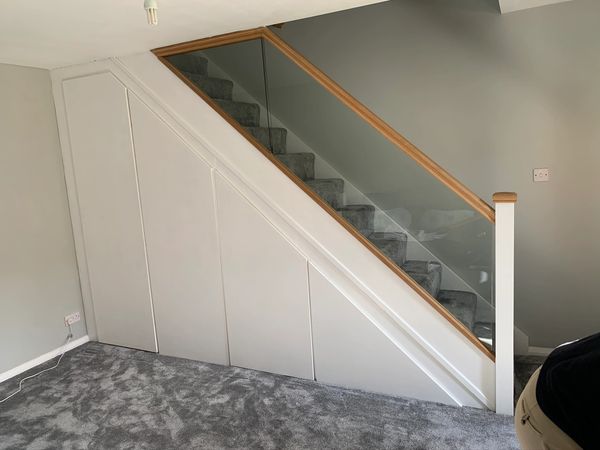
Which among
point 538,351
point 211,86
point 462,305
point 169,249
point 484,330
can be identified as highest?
point 211,86

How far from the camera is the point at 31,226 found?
3330 mm

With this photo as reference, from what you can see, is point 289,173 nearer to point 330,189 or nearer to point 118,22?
point 330,189

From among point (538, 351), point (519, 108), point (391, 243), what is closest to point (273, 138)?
point (391, 243)

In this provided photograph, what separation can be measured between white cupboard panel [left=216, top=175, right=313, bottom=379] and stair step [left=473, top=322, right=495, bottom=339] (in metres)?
1.06

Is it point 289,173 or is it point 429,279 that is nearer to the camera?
point 429,279

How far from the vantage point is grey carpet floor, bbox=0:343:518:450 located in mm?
2299

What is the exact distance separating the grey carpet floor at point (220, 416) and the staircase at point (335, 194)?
1.97ft

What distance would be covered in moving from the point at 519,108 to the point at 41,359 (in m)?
4.29

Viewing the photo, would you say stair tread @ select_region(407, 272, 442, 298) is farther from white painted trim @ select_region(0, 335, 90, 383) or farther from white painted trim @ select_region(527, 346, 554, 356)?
white painted trim @ select_region(0, 335, 90, 383)

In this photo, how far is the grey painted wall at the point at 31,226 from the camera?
3158 mm

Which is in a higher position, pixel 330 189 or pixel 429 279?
pixel 330 189

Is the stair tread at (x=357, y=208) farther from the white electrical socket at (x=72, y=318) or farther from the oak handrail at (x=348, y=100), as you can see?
the white electrical socket at (x=72, y=318)

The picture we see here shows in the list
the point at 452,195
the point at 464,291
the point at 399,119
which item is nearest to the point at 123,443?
the point at 464,291

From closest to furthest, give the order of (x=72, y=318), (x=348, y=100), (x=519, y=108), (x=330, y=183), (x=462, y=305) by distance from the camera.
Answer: (x=462, y=305) < (x=348, y=100) < (x=330, y=183) < (x=519, y=108) < (x=72, y=318)
